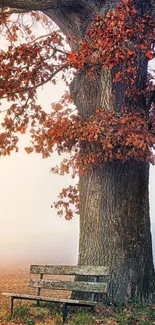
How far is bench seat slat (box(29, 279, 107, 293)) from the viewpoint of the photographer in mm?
8883

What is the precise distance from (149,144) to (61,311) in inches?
147

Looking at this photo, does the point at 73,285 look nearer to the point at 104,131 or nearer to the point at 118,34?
the point at 104,131

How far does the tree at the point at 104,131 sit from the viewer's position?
30.8 feet

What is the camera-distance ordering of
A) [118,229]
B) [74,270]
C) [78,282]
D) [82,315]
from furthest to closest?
[118,229] → [74,270] → [78,282] → [82,315]

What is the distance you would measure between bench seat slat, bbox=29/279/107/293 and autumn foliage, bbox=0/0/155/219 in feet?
7.81

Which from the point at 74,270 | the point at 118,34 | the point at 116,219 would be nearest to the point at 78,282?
the point at 74,270

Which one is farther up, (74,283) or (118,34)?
(118,34)

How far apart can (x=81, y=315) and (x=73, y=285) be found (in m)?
0.86

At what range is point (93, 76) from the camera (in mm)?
10039

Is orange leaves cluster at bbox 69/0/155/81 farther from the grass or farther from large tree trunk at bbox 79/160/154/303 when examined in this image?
the grass

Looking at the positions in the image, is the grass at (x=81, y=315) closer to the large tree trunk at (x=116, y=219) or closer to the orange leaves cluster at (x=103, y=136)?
the large tree trunk at (x=116, y=219)

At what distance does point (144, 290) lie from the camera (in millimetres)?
10195

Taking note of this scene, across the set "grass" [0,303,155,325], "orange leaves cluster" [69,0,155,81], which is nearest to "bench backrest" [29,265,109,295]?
"grass" [0,303,155,325]

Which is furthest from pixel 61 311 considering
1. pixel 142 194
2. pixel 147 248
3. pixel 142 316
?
pixel 142 194
